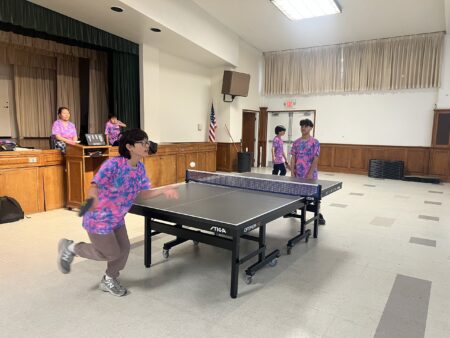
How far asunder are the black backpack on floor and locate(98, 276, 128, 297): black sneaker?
2.68 metres

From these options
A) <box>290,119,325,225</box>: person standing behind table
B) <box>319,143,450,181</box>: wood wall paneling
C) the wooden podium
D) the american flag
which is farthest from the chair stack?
the wooden podium

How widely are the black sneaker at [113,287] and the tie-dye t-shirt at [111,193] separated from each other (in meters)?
0.47

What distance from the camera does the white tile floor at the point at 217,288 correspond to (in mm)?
2184

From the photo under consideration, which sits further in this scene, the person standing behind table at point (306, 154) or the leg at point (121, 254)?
the person standing behind table at point (306, 154)

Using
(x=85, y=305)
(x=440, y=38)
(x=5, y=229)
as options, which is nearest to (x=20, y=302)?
Result: (x=85, y=305)

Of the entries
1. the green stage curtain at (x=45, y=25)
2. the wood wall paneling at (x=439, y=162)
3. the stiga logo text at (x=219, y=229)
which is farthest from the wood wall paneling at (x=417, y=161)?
the stiga logo text at (x=219, y=229)

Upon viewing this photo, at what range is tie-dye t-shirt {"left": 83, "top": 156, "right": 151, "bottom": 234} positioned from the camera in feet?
7.61

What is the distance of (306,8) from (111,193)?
268 inches

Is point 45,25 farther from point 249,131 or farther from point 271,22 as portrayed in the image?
point 249,131

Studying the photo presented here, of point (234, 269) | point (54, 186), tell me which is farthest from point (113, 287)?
point (54, 186)

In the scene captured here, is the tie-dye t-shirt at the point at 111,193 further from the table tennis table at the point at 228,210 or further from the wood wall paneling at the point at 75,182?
the wood wall paneling at the point at 75,182

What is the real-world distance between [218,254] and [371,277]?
151 centimetres

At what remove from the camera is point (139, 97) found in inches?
293

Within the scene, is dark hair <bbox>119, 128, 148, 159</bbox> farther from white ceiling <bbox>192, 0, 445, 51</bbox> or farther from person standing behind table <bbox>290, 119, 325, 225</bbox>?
white ceiling <bbox>192, 0, 445, 51</bbox>
